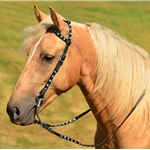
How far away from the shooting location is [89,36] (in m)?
4.04

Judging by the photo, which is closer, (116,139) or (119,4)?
(116,139)

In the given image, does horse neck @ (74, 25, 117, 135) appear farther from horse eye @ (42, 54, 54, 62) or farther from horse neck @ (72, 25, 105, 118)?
horse eye @ (42, 54, 54, 62)

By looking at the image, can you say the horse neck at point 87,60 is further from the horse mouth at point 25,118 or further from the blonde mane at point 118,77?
the horse mouth at point 25,118

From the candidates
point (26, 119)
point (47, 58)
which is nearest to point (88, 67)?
point (47, 58)

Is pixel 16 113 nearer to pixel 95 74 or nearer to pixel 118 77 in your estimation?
pixel 95 74

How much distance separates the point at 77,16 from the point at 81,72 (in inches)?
603

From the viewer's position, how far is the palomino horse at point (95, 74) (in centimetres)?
381

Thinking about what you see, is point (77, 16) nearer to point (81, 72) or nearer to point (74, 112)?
point (74, 112)

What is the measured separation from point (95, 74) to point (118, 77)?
25 cm

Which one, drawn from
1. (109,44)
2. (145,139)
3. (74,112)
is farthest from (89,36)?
(74,112)

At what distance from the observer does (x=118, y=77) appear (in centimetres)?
402

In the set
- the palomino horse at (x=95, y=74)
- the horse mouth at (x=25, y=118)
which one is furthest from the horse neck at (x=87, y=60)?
the horse mouth at (x=25, y=118)

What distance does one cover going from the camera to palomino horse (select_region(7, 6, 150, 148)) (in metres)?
3.81

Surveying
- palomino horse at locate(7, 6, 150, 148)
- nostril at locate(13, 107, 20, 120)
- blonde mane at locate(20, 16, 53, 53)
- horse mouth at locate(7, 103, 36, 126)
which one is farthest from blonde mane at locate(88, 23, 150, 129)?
nostril at locate(13, 107, 20, 120)
